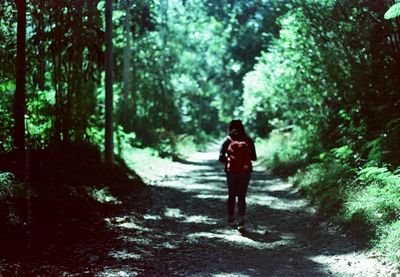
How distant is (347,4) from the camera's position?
13445mm

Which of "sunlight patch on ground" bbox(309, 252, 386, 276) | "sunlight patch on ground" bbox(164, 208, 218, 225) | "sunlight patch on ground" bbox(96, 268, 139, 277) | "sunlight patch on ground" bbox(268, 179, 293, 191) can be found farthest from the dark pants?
"sunlight patch on ground" bbox(268, 179, 293, 191)

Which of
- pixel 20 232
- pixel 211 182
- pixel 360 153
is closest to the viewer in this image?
pixel 20 232

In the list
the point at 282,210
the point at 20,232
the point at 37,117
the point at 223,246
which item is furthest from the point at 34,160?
the point at 282,210

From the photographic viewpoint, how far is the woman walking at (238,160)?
9.70 meters

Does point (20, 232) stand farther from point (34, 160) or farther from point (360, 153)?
point (360, 153)

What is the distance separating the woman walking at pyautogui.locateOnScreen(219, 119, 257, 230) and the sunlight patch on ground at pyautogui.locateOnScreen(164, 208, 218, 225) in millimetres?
1099

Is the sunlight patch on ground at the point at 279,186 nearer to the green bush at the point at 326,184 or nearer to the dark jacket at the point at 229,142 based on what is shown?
the green bush at the point at 326,184

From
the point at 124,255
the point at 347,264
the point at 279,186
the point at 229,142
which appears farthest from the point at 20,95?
the point at 279,186

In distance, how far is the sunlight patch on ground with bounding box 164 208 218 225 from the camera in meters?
10.8

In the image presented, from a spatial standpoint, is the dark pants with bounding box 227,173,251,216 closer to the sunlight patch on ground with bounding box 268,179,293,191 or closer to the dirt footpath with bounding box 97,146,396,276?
the dirt footpath with bounding box 97,146,396,276

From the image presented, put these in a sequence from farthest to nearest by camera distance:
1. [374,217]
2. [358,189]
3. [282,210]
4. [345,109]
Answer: [345,109] < [282,210] < [358,189] < [374,217]

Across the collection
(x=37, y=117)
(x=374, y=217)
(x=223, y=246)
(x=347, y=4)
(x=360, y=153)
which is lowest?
(x=223, y=246)

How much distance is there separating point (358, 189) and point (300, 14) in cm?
755

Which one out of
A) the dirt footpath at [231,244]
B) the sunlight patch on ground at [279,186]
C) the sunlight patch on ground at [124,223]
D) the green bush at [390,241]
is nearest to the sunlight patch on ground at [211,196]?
the dirt footpath at [231,244]
